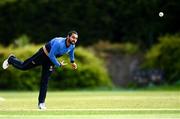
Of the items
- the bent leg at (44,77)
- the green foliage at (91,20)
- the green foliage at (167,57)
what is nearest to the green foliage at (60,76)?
the green foliage at (167,57)

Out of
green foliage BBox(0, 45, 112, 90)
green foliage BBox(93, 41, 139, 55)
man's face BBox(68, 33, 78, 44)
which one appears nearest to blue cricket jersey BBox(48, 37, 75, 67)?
man's face BBox(68, 33, 78, 44)

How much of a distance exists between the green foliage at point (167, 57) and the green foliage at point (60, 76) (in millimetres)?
2776

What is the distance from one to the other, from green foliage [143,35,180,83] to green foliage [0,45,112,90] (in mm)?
2776

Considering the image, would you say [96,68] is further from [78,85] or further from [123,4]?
[123,4]

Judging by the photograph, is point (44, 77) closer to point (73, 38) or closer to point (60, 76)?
point (73, 38)

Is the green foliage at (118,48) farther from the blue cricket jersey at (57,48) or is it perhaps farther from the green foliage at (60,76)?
the blue cricket jersey at (57,48)

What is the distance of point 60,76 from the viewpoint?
40.5 metres

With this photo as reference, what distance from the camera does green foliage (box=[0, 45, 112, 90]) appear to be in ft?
131

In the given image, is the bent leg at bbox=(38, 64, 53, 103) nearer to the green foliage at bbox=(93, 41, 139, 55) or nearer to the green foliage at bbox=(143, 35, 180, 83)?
the green foliage at bbox=(143, 35, 180, 83)

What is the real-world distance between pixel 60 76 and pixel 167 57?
5.96m

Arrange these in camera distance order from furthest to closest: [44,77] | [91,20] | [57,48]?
[91,20] < [44,77] < [57,48]

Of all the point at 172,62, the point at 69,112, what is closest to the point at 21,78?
the point at 172,62

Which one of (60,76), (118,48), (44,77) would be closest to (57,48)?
(44,77)

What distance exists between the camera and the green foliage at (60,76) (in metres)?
40.0
